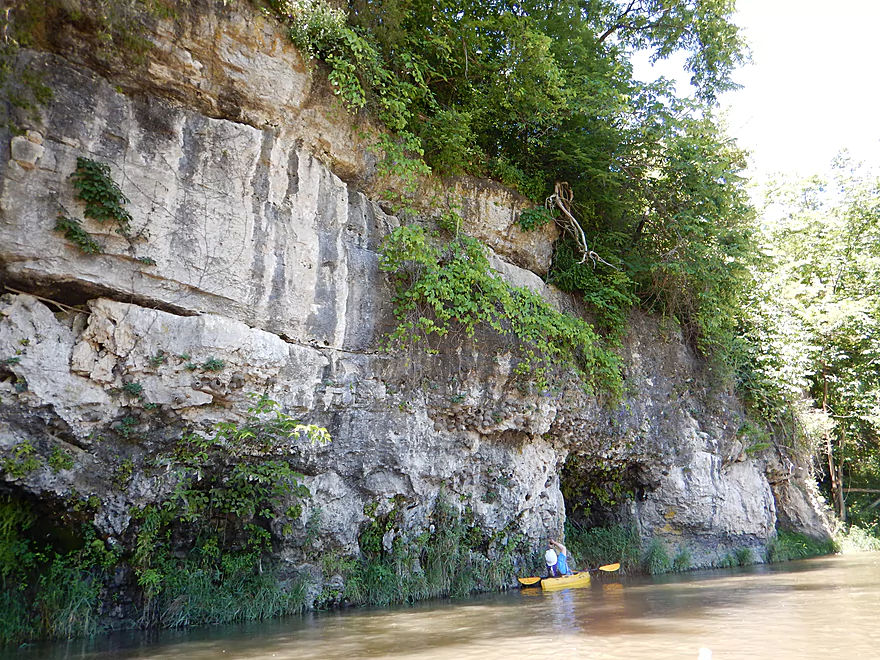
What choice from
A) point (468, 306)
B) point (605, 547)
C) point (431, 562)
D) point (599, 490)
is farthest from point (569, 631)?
point (599, 490)

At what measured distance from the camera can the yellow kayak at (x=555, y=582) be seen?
9.88m

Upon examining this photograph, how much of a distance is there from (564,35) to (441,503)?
1035 centimetres

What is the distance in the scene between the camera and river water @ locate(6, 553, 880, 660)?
4.70 m

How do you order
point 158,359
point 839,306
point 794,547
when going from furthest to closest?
point 839,306 < point 794,547 < point 158,359

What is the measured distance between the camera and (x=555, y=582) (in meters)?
9.98

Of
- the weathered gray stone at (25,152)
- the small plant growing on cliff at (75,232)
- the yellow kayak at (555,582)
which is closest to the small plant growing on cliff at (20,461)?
the small plant growing on cliff at (75,232)

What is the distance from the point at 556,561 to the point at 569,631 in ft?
16.3

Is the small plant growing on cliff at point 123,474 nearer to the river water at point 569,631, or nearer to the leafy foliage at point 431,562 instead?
the river water at point 569,631

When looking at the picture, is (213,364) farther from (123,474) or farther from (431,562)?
(431,562)

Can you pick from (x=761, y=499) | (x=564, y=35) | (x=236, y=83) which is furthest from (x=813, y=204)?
(x=236, y=83)

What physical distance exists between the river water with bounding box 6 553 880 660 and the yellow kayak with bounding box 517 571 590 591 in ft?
2.91

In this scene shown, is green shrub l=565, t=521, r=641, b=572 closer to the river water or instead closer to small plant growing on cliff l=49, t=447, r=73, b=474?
the river water

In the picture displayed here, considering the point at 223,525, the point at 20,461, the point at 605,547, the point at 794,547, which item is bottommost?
the point at 794,547

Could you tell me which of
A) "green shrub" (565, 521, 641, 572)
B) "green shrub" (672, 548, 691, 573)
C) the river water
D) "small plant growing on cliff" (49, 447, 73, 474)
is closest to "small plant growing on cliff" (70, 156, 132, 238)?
"small plant growing on cliff" (49, 447, 73, 474)
